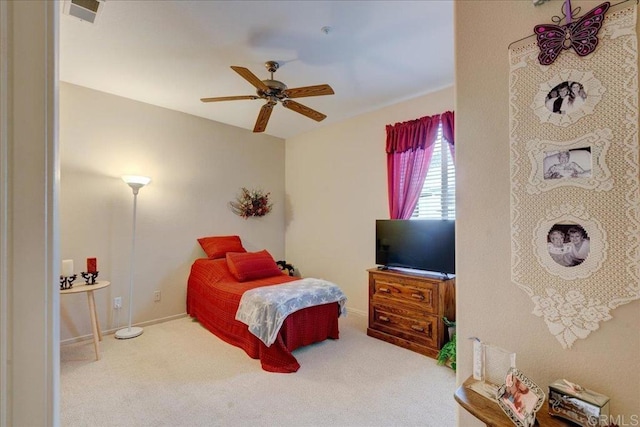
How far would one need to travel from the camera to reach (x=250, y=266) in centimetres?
346

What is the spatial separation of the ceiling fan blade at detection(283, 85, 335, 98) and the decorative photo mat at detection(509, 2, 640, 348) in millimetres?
1486

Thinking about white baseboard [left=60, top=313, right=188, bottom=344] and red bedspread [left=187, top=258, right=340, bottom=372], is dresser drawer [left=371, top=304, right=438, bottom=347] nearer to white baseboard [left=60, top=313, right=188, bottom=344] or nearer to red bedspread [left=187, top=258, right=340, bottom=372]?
red bedspread [left=187, top=258, right=340, bottom=372]

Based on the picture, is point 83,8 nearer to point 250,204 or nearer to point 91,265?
point 91,265

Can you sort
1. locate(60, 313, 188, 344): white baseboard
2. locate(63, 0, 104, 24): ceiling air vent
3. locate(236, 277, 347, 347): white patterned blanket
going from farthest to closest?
locate(60, 313, 188, 344): white baseboard → locate(236, 277, 347, 347): white patterned blanket → locate(63, 0, 104, 24): ceiling air vent

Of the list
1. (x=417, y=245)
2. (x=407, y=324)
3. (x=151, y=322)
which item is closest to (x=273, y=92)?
(x=417, y=245)

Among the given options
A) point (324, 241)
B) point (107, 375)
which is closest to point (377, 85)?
point (324, 241)

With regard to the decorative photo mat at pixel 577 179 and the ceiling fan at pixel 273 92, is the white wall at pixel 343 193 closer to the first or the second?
the ceiling fan at pixel 273 92

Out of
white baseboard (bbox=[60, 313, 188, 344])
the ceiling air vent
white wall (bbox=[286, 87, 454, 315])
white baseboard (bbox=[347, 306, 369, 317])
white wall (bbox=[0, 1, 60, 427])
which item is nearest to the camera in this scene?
white wall (bbox=[0, 1, 60, 427])

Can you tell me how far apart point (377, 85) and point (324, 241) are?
2.28 m

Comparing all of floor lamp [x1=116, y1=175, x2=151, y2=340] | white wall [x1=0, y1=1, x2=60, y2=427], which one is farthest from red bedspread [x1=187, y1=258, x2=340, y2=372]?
white wall [x1=0, y1=1, x2=60, y2=427]

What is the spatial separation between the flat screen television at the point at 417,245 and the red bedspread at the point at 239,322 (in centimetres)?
85

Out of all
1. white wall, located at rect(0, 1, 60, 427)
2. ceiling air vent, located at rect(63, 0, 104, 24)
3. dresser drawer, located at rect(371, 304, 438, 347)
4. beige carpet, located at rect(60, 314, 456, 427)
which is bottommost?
beige carpet, located at rect(60, 314, 456, 427)

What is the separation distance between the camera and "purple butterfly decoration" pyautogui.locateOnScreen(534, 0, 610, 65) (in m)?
0.86

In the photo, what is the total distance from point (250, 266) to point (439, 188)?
7.69 ft
